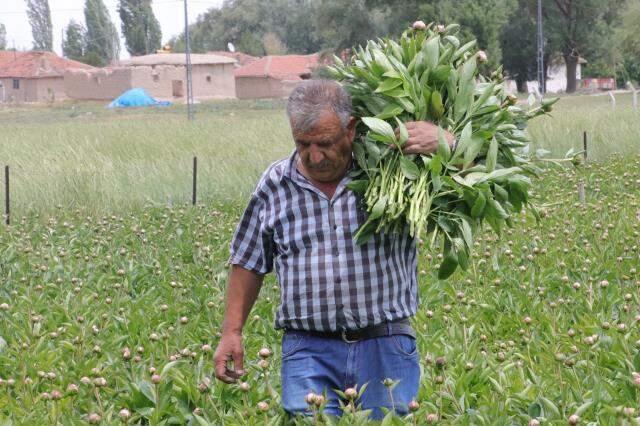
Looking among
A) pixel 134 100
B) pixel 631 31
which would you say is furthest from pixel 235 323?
pixel 134 100

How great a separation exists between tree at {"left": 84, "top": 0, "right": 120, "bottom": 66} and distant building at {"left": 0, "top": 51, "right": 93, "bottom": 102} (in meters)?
19.1

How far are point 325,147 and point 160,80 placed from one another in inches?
2480

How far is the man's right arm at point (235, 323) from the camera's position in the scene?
13.7ft

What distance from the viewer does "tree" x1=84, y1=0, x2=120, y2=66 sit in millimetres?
103438

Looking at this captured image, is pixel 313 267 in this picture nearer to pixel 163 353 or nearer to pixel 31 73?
pixel 163 353

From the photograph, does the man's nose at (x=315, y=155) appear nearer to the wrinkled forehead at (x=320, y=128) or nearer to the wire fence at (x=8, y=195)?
the wrinkled forehead at (x=320, y=128)

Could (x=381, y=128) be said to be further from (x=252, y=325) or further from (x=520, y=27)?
(x=520, y=27)

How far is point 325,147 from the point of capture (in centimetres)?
393

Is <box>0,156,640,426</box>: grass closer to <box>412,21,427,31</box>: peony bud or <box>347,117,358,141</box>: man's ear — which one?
<box>347,117,358,141</box>: man's ear

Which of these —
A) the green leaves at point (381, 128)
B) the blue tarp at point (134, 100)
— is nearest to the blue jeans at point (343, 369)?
the green leaves at point (381, 128)

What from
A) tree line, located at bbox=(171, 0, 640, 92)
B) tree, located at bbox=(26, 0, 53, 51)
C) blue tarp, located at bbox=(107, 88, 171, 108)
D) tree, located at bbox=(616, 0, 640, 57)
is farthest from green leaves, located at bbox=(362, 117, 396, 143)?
tree, located at bbox=(26, 0, 53, 51)

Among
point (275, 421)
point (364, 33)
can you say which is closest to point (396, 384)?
point (275, 421)

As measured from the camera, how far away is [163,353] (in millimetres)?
5727

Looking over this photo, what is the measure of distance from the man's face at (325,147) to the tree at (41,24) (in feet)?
355
